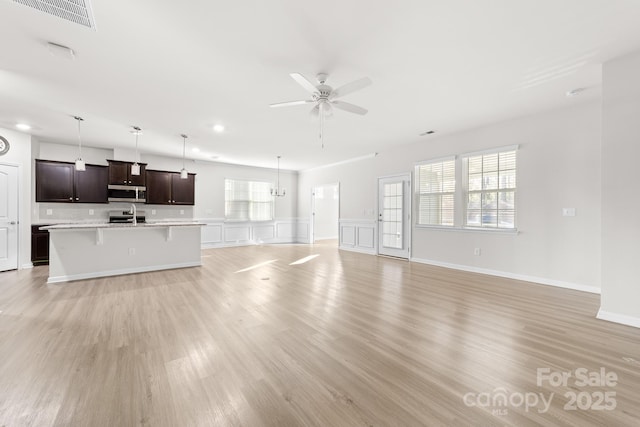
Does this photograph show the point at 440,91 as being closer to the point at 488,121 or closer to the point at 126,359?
the point at 488,121

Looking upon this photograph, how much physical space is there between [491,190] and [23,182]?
31.1 ft

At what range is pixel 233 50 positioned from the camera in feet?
8.55

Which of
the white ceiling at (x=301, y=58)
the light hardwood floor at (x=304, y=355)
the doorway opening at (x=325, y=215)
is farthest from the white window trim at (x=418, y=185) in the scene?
the doorway opening at (x=325, y=215)

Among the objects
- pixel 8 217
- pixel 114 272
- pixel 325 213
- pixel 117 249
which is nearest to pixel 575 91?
pixel 117 249

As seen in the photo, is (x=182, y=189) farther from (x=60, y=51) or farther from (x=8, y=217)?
(x=60, y=51)

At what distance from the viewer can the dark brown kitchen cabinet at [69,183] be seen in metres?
5.73

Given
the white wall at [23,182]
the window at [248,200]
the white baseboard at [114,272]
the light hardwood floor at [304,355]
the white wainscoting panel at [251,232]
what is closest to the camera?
the light hardwood floor at [304,355]

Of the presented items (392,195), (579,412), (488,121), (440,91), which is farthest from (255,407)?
(392,195)

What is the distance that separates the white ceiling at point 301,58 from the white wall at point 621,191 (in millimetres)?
346

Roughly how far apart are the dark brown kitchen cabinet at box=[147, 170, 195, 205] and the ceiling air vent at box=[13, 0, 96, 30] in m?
5.44

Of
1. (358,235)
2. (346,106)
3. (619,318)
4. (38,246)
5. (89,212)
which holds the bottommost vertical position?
(619,318)

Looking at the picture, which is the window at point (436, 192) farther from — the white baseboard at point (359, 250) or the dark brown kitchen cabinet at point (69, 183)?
the dark brown kitchen cabinet at point (69, 183)

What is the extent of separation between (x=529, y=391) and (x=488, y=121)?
14.6 feet

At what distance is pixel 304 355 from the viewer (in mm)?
2102
